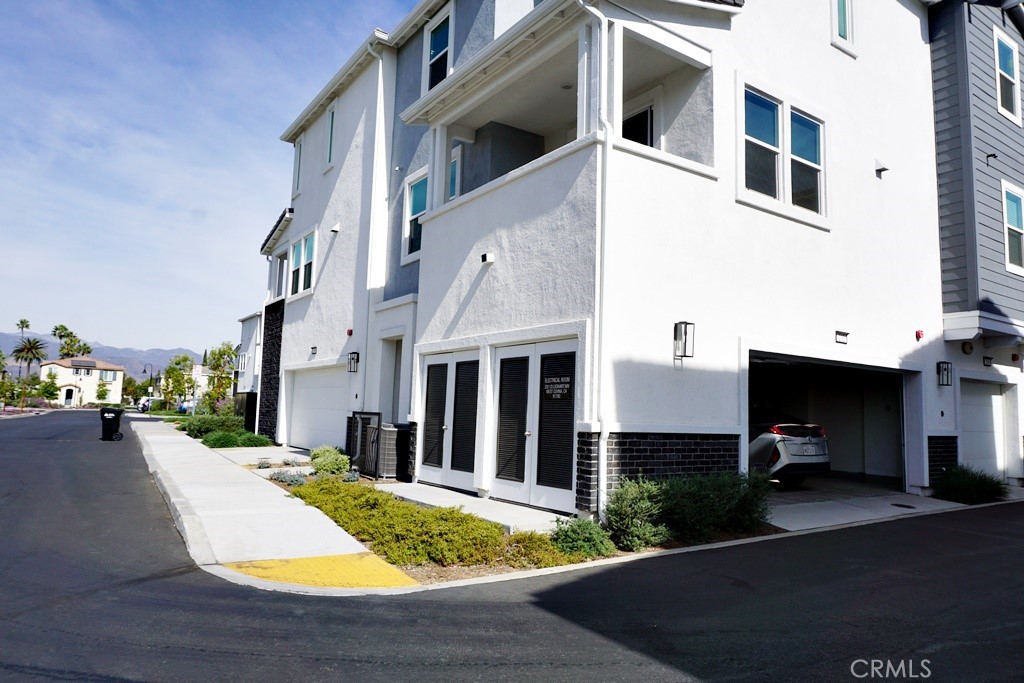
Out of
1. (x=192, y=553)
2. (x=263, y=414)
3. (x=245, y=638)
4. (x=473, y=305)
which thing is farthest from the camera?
(x=263, y=414)

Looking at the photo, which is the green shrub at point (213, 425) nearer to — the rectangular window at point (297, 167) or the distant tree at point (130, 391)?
the rectangular window at point (297, 167)

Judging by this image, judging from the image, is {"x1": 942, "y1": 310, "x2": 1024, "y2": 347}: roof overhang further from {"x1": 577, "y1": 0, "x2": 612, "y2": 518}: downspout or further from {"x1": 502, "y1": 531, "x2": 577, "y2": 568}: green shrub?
{"x1": 502, "y1": 531, "x2": 577, "y2": 568}: green shrub

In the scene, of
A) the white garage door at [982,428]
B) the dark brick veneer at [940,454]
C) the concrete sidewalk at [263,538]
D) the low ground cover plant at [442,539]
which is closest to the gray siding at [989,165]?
the white garage door at [982,428]

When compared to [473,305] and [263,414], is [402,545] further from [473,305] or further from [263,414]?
[263,414]

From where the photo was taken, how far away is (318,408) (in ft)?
61.1

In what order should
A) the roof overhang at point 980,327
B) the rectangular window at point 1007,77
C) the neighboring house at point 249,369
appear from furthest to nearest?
1. the neighboring house at point 249,369
2. the rectangular window at point 1007,77
3. the roof overhang at point 980,327

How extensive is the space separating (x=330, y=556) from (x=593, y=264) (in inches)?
175

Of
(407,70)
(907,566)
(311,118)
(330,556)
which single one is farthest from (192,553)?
(311,118)

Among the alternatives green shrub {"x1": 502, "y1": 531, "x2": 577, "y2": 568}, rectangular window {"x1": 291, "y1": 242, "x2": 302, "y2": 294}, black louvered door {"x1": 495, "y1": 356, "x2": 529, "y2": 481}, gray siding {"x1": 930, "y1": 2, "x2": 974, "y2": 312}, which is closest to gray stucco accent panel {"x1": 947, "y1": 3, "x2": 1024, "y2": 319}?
gray siding {"x1": 930, "y1": 2, "x2": 974, "y2": 312}

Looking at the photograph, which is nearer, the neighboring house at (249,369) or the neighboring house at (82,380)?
the neighboring house at (249,369)

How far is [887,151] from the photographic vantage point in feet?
41.4

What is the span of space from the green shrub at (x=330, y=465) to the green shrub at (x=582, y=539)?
6.55 metres

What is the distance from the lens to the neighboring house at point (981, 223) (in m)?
13.1
